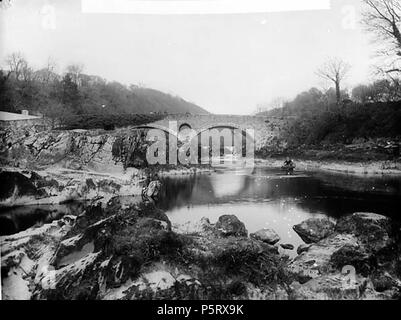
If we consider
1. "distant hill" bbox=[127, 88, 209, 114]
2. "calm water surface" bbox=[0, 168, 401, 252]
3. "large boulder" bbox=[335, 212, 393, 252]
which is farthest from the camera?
"distant hill" bbox=[127, 88, 209, 114]

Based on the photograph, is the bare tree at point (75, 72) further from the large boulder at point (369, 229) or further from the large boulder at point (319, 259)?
the large boulder at point (369, 229)

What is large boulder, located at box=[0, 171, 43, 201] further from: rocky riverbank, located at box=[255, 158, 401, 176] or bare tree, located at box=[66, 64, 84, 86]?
rocky riverbank, located at box=[255, 158, 401, 176]

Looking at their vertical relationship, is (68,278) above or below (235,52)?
below

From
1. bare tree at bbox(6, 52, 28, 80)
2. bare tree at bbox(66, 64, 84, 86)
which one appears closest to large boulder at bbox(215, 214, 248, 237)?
Answer: bare tree at bbox(66, 64, 84, 86)

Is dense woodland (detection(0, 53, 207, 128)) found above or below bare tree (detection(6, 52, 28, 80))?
below
